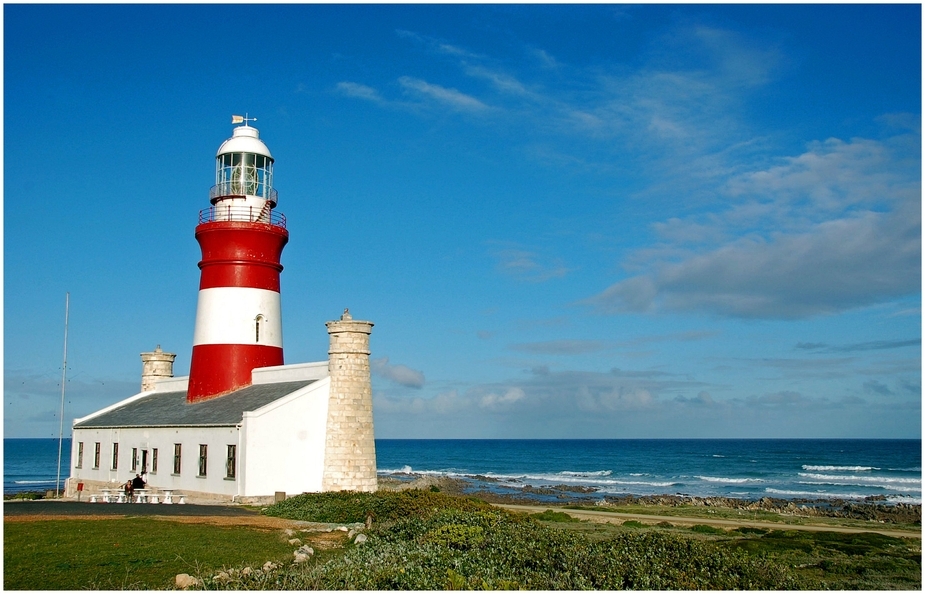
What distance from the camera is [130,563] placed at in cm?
1293

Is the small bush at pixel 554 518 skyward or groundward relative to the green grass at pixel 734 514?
skyward

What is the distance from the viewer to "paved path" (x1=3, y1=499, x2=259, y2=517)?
2014cm

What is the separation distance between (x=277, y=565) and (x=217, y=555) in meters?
1.71

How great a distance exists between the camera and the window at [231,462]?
23.9 m

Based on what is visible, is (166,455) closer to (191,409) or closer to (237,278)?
(191,409)

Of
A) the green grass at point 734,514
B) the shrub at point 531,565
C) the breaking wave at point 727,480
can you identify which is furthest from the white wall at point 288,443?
the breaking wave at point 727,480

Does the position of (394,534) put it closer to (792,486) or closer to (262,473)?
(262,473)

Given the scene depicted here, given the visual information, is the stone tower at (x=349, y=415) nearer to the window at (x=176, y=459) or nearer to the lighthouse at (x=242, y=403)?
the lighthouse at (x=242, y=403)

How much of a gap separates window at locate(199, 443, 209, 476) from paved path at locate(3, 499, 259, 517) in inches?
62.6

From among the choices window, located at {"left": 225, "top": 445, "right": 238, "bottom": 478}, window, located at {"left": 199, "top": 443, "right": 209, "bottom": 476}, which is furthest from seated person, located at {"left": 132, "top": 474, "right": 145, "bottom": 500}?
window, located at {"left": 225, "top": 445, "right": 238, "bottom": 478}

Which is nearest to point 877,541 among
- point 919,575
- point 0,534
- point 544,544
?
point 919,575

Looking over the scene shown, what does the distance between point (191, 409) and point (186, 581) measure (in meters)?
17.5

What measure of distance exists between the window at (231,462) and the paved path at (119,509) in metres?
1.30

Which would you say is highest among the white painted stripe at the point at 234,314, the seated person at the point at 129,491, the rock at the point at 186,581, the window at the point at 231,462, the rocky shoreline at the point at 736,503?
the white painted stripe at the point at 234,314
